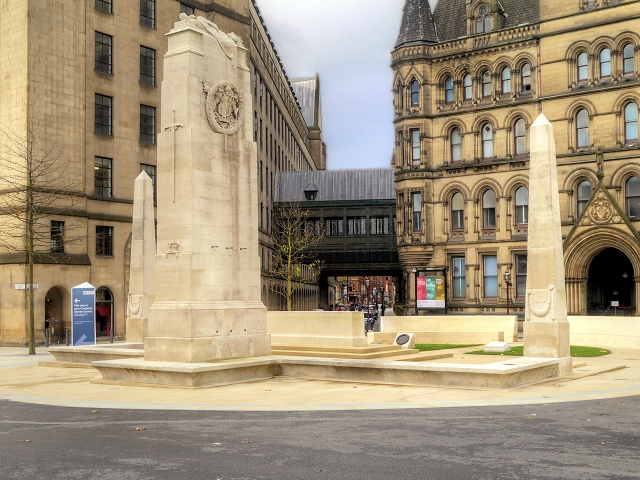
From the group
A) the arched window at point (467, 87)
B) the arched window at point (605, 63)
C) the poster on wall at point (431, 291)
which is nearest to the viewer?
the arched window at point (605, 63)

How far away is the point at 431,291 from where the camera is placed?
53094 mm

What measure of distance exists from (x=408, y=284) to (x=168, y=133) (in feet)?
128

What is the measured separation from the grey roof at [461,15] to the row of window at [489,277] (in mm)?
16045

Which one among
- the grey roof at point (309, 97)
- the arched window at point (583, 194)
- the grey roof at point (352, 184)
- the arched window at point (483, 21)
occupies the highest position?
the grey roof at point (309, 97)

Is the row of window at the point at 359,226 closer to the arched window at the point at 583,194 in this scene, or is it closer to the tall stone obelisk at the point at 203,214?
the arched window at the point at 583,194

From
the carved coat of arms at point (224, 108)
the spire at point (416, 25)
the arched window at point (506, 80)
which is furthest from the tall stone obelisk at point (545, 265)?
the spire at point (416, 25)

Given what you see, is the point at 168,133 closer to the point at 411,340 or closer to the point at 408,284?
the point at 411,340

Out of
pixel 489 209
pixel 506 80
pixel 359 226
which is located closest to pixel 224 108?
pixel 489 209

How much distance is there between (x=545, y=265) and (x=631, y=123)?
107ft

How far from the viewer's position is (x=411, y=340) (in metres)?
29.5

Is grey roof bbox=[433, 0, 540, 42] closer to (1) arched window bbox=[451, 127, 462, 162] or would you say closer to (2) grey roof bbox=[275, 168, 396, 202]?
(1) arched window bbox=[451, 127, 462, 162]

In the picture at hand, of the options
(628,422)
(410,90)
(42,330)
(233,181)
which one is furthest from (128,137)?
(628,422)

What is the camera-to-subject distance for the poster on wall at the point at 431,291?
52.8 m

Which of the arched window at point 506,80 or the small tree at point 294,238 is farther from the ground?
the arched window at point 506,80
